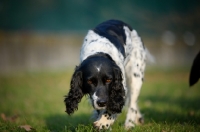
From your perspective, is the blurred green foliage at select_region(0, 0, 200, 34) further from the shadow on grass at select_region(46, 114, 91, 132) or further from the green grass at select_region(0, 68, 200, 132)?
the shadow on grass at select_region(46, 114, 91, 132)

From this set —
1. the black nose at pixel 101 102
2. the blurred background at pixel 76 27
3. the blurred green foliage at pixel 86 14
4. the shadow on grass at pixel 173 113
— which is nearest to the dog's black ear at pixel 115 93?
the black nose at pixel 101 102

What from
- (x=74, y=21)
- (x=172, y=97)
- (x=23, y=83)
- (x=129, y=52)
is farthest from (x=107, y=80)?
(x=74, y=21)

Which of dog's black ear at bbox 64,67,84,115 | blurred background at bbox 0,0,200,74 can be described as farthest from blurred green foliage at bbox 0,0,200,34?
dog's black ear at bbox 64,67,84,115

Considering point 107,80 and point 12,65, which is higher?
point 12,65

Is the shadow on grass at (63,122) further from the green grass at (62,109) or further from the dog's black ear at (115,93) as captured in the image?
the dog's black ear at (115,93)

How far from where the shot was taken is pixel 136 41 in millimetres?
6918

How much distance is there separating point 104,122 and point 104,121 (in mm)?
13

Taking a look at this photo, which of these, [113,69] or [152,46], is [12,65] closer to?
[152,46]

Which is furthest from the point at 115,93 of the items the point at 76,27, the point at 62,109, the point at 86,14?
the point at 86,14

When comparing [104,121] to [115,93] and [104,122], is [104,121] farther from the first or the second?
[115,93]

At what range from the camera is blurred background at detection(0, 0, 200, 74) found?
24.8m

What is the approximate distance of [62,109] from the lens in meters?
8.82

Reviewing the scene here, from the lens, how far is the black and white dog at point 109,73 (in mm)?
5246

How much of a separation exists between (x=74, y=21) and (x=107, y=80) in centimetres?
2260
